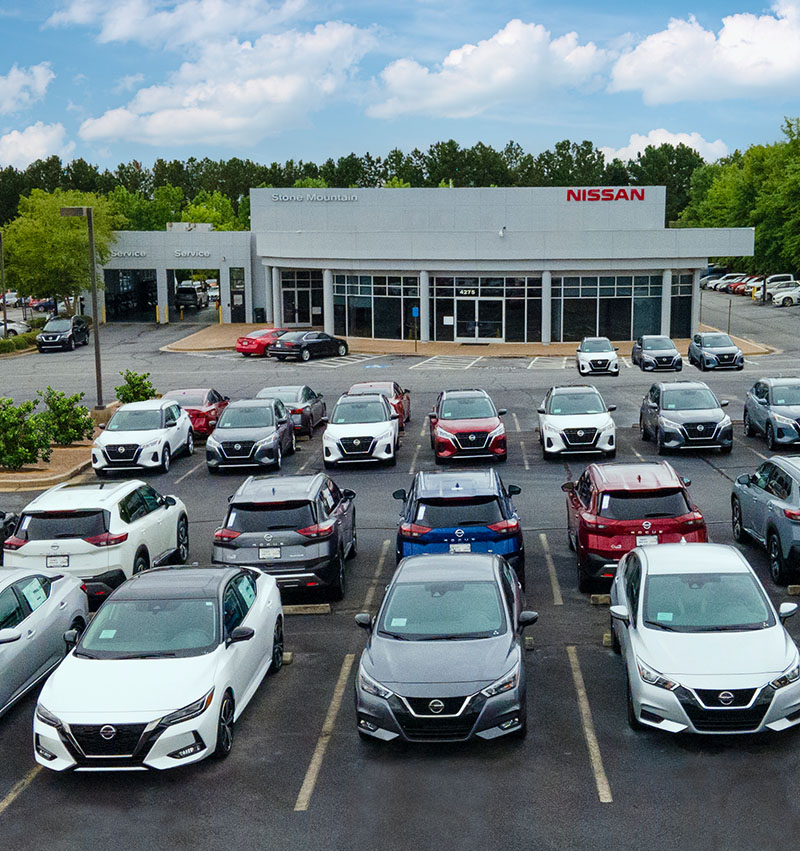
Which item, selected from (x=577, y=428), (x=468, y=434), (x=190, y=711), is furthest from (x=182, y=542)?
(x=577, y=428)

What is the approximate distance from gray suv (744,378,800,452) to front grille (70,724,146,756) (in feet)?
64.1

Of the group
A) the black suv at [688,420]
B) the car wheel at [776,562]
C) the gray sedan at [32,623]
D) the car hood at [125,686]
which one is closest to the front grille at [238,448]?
the black suv at [688,420]

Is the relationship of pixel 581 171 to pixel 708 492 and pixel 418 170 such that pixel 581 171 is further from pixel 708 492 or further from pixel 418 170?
pixel 708 492

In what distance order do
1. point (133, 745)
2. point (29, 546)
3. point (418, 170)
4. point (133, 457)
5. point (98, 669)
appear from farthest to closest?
point (418, 170) → point (133, 457) → point (29, 546) → point (98, 669) → point (133, 745)

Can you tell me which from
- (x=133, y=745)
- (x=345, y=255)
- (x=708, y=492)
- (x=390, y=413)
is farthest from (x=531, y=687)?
(x=345, y=255)

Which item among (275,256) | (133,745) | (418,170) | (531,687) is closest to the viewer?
(133,745)

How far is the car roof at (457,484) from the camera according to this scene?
48.4ft

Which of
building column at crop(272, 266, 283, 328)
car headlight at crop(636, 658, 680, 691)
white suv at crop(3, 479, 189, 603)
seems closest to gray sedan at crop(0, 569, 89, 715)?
white suv at crop(3, 479, 189, 603)

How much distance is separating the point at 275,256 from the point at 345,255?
240 inches

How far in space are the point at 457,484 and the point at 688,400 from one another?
41.3 ft

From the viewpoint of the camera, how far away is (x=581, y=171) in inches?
6270

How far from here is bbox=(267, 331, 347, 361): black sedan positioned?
50031 mm

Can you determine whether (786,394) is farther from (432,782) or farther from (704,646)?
(432,782)

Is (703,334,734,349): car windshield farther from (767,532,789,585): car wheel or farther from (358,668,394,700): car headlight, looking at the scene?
(358,668,394,700): car headlight
